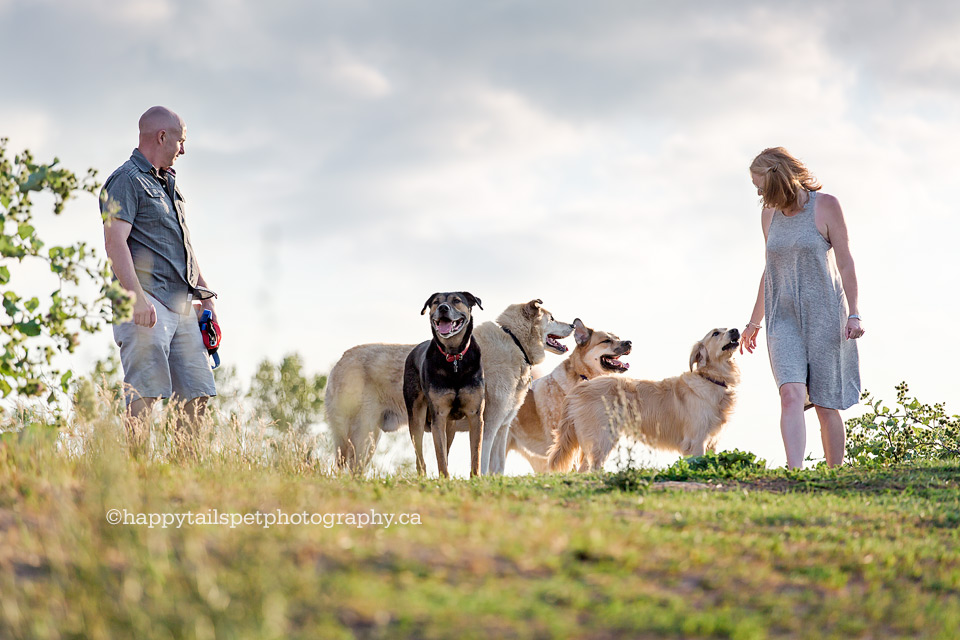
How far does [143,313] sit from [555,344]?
18.6 ft

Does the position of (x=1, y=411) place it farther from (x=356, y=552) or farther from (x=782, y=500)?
(x=782, y=500)

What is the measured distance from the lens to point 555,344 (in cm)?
1119

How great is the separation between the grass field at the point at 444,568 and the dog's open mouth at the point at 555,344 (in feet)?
18.5

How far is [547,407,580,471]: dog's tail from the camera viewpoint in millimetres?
11641

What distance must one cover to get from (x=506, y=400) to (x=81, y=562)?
6784mm

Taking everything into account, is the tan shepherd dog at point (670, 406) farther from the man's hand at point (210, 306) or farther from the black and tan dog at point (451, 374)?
the man's hand at point (210, 306)

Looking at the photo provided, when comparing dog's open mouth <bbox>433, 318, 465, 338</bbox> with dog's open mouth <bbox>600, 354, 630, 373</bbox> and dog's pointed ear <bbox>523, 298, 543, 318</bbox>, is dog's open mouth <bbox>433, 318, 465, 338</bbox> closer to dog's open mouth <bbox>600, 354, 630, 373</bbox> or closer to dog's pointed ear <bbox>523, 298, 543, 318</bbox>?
dog's pointed ear <bbox>523, 298, 543, 318</bbox>

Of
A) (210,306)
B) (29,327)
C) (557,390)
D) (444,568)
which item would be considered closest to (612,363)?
(557,390)

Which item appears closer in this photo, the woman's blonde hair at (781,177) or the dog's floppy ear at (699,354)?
the woman's blonde hair at (781,177)

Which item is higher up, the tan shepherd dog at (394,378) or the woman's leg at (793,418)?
the tan shepherd dog at (394,378)

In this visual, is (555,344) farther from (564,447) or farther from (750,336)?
(750,336)

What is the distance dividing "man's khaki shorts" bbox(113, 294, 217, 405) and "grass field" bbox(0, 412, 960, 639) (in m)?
1.49

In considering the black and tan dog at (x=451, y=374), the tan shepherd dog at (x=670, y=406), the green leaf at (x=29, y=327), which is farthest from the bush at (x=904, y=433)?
the green leaf at (x=29, y=327)

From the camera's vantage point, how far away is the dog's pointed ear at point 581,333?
1206cm
